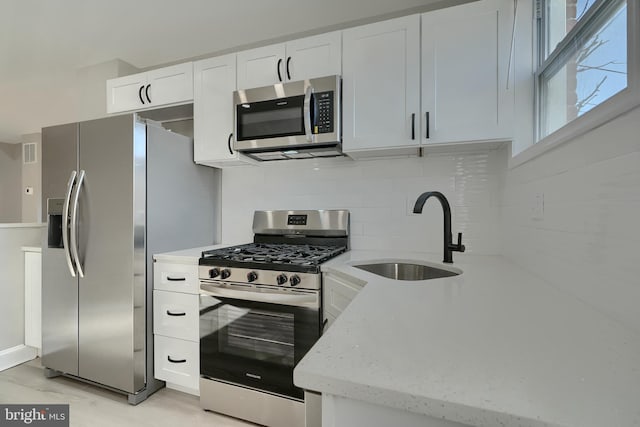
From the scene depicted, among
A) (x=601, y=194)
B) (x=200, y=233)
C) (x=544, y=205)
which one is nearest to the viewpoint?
(x=601, y=194)

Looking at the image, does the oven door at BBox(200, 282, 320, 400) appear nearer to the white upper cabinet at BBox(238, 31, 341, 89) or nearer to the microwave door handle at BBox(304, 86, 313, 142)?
the microwave door handle at BBox(304, 86, 313, 142)

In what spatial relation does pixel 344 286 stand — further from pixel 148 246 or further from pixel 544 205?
pixel 148 246

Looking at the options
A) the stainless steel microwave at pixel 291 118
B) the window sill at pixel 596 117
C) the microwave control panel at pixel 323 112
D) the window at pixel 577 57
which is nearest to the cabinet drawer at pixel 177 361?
the stainless steel microwave at pixel 291 118

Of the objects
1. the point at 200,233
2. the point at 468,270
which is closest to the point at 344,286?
the point at 468,270

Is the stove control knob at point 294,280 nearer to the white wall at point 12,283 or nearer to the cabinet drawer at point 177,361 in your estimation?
the cabinet drawer at point 177,361

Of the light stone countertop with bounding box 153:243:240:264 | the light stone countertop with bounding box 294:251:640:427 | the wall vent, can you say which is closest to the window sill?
the light stone countertop with bounding box 294:251:640:427

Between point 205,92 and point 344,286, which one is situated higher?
point 205,92

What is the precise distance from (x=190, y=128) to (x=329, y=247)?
170 centimetres

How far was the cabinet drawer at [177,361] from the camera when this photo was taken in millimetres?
1884

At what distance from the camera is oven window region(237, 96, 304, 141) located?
187 cm

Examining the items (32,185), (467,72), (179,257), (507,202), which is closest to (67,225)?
(179,257)

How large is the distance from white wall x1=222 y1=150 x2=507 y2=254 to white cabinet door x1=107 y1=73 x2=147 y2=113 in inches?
35.7

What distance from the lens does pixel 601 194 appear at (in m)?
0.79

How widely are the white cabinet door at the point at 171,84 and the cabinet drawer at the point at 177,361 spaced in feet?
5.78
